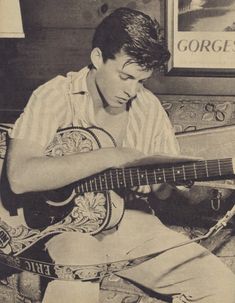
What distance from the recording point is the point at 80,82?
780mm

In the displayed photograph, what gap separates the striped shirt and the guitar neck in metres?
0.05

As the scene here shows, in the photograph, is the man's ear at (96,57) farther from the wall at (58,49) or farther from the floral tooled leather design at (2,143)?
the floral tooled leather design at (2,143)

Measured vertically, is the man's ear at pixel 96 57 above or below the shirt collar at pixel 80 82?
above

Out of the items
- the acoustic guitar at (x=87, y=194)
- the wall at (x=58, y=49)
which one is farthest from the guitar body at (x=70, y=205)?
the wall at (x=58, y=49)

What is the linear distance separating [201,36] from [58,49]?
23cm

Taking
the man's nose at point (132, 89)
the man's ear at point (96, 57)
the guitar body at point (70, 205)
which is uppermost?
the man's ear at point (96, 57)

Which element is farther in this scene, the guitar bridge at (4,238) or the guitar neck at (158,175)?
the guitar bridge at (4,238)

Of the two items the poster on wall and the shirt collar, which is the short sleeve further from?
the poster on wall

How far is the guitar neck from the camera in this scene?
28.0 inches

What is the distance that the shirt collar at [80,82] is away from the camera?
0.78 metres

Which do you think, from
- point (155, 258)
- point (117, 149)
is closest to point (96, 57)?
point (117, 149)

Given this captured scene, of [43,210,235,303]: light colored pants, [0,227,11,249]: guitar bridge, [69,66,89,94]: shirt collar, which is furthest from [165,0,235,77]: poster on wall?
[0,227,11,249]: guitar bridge

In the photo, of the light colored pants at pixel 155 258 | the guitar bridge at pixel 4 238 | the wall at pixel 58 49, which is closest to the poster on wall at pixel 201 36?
the wall at pixel 58 49

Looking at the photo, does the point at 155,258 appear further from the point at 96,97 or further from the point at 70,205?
the point at 96,97
